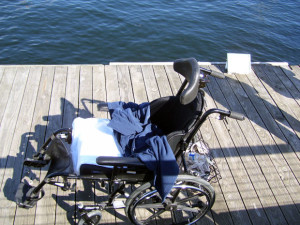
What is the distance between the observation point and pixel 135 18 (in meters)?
7.45

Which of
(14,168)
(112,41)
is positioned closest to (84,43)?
(112,41)

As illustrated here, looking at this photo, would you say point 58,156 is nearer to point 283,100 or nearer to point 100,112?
point 100,112

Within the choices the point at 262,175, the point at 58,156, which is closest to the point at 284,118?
the point at 262,175

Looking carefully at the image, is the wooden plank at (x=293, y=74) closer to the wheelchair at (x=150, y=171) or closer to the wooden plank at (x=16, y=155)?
the wheelchair at (x=150, y=171)

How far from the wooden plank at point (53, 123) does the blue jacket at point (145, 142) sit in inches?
33.9

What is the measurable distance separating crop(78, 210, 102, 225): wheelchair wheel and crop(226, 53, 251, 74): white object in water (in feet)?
9.09

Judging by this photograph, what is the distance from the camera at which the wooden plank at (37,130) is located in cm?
244

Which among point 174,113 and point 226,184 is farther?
point 226,184

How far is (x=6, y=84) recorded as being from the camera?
365cm

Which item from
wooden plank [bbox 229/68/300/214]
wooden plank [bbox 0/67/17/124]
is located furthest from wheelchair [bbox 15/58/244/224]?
wooden plank [bbox 0/67/17/124]

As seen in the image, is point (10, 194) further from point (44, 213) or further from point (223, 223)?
point (223, 223)

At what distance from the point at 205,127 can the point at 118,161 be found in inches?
66.4

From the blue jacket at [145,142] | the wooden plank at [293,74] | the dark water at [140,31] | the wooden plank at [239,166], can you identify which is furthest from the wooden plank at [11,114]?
the wooden plank at [293,74]

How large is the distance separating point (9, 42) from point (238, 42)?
5158mm
